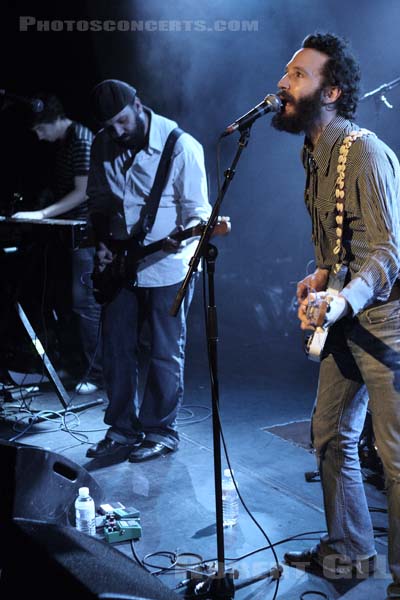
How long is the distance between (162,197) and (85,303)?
1.82 m

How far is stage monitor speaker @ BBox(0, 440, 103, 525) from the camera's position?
7.35 ft

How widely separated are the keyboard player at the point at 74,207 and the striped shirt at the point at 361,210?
308 cm

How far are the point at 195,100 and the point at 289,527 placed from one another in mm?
5172

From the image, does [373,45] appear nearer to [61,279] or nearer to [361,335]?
[61,279]

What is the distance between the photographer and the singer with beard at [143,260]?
3979mm

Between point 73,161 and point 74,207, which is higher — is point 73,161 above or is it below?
above

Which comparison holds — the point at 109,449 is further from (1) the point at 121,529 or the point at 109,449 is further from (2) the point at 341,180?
(2) the point at 341,180

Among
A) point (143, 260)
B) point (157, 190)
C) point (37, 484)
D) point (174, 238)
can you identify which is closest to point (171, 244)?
point (174, 238)

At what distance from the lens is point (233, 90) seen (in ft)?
23.7

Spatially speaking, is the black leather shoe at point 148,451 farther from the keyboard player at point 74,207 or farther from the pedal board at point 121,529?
the keyboard player at point 74,207

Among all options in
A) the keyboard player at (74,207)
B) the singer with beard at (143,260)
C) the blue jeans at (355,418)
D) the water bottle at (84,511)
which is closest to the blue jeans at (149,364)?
the singer with beard at (143,260)

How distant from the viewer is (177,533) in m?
3.21

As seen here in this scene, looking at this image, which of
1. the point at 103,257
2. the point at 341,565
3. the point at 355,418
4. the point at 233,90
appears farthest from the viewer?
the point at 233,90

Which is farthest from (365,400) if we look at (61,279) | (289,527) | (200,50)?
(200,50)
